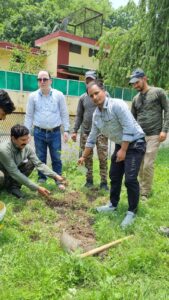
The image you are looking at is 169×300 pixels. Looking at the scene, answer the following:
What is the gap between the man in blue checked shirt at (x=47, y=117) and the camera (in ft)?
17.3

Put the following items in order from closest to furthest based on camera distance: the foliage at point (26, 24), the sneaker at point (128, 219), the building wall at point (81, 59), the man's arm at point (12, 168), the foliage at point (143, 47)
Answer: the sneaker at point (128, 219) < the man's arm at point (12, 168) < the foliage at point (143, 47) < the building wall at point (81, 59) < the foliage at point (26, 24)

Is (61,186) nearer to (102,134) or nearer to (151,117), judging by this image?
(102,134)

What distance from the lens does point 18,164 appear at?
15.9 feet

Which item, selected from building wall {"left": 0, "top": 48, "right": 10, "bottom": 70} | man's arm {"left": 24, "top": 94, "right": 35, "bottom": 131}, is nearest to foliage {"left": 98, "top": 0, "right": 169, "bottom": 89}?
man's arm {"left": 24, "top": 94, "right": 35, "bottom": 131}

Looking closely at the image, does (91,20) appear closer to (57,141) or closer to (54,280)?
(57,141)

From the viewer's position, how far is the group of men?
3877mm

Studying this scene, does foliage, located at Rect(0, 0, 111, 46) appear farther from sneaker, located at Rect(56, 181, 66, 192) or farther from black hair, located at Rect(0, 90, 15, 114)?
black hair, located at Rect(0, 90, 15, 114)

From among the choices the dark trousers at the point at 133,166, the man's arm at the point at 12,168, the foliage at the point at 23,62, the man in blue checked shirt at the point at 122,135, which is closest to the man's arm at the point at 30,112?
the man's arm at the point at 12,168

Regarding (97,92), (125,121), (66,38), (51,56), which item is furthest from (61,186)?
(51,56)

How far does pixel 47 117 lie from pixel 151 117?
1.62 metres

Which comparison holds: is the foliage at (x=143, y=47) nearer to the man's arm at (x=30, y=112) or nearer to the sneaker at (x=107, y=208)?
the man's arm at (x=30, y=112)

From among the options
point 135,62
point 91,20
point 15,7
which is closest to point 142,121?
point 135,62

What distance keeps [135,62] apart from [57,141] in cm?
716

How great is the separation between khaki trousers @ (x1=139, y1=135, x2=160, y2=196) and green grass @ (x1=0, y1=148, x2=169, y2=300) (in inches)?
29.6
